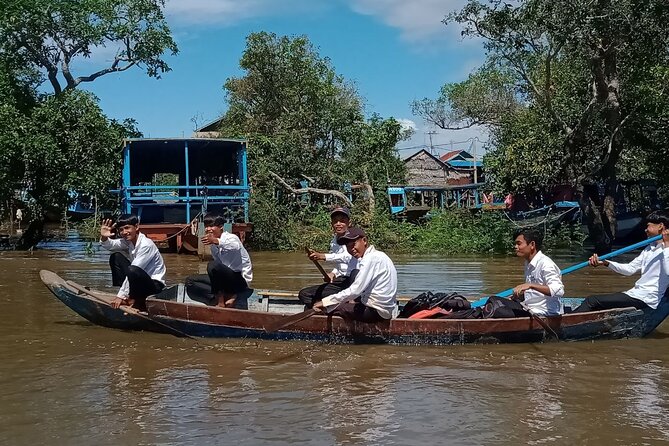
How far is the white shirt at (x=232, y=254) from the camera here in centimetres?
739

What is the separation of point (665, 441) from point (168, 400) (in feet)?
11.2

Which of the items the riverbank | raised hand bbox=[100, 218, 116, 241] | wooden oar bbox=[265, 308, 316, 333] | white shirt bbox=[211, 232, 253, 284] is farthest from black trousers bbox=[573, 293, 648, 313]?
the riverbank

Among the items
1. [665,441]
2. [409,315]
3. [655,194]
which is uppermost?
[655,194]

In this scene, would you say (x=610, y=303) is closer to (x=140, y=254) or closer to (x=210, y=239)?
(x=210, y=239)

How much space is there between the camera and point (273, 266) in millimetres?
15203

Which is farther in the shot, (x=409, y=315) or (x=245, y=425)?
(x=409, y=315)

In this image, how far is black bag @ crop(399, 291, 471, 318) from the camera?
7.27m

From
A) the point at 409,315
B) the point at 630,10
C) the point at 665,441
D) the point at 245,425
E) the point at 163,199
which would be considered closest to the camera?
the point at 665,441

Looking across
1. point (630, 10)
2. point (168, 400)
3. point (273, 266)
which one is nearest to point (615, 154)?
point (630, 10)

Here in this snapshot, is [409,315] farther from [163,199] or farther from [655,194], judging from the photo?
[655,194]

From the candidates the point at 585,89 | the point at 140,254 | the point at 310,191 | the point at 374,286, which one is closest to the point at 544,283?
the point at 374,286

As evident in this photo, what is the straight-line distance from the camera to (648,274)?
7266mm

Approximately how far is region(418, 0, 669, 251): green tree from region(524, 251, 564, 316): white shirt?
7843mm

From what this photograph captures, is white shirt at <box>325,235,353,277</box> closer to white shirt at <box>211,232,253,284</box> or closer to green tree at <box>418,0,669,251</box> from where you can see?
white shirt at <box>211,232,253,284</box>
